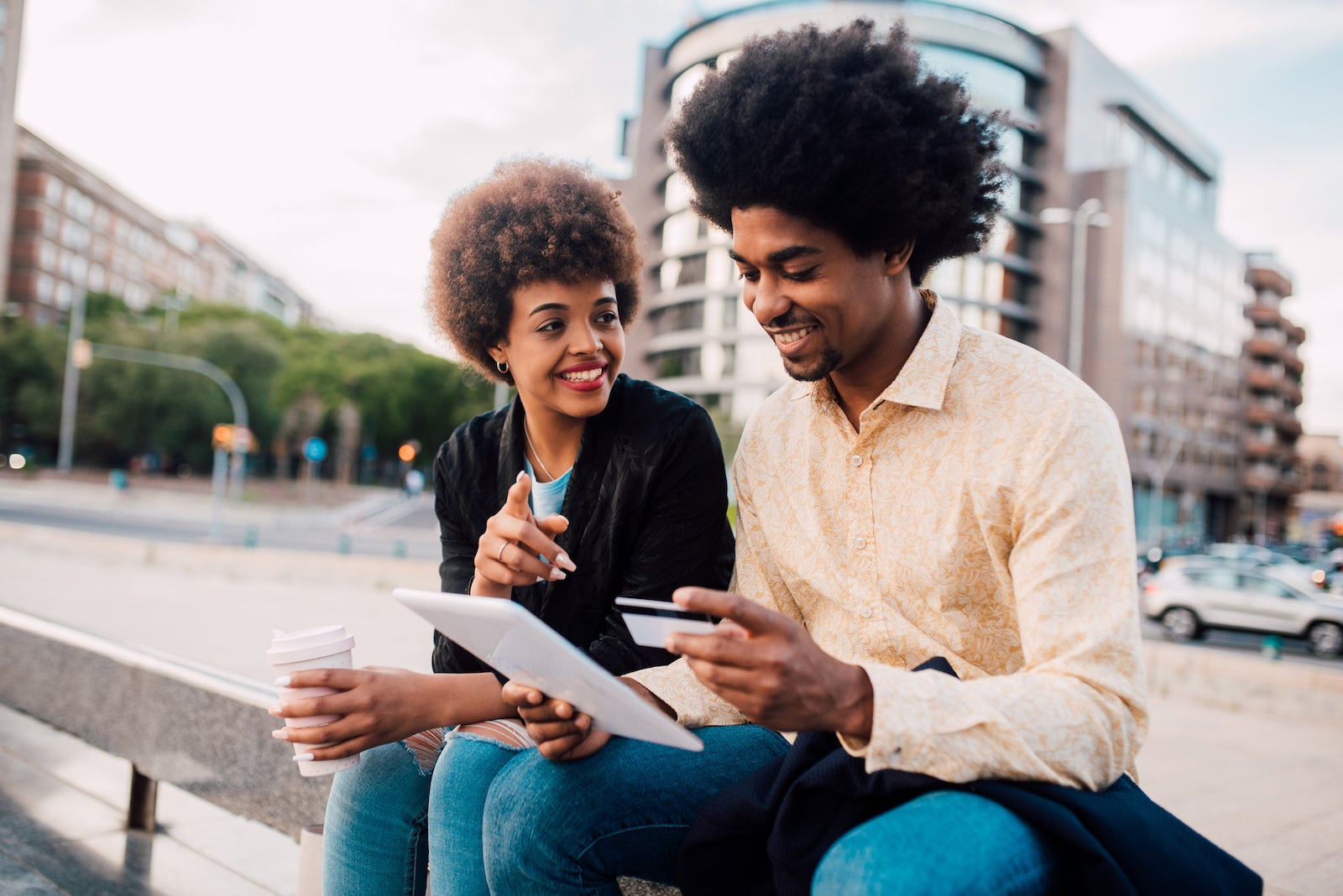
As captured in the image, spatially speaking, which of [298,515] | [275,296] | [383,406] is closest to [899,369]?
[298,515]

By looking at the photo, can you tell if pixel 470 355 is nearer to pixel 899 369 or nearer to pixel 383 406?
pixel 899 369

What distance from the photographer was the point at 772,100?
1.80 m

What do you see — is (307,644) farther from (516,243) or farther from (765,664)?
(516,243)

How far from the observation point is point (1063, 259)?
47125mm

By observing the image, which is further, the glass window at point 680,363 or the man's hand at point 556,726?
the glass window at point 680,363

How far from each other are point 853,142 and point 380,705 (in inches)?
50.1

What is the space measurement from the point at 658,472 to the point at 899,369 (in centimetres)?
59

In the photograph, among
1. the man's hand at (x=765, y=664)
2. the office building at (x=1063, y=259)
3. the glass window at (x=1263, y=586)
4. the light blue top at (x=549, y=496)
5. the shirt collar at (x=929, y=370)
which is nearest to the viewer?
the man's hand at (x=765, y=664)

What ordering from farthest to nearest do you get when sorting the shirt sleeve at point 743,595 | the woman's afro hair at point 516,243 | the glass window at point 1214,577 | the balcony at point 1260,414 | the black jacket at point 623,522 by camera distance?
1. the balcony at point 1260,414
2. the glass window at point 1214,577
3. the woman's afro hair at point 516,243
4. the black jacket at point 623,522
5. the shirt sleeve at point 743,595

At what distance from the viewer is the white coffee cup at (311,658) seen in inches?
61.9

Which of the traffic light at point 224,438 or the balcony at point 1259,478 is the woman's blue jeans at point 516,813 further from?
the balcony at point 1259,478

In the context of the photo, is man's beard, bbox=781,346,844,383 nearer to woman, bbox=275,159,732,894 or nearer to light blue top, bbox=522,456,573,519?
woman, bbox=275,159,732,894

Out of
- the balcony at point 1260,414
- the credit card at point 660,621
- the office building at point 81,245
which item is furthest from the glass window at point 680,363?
the credit card at point 660,621

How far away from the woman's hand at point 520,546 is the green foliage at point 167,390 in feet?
168
